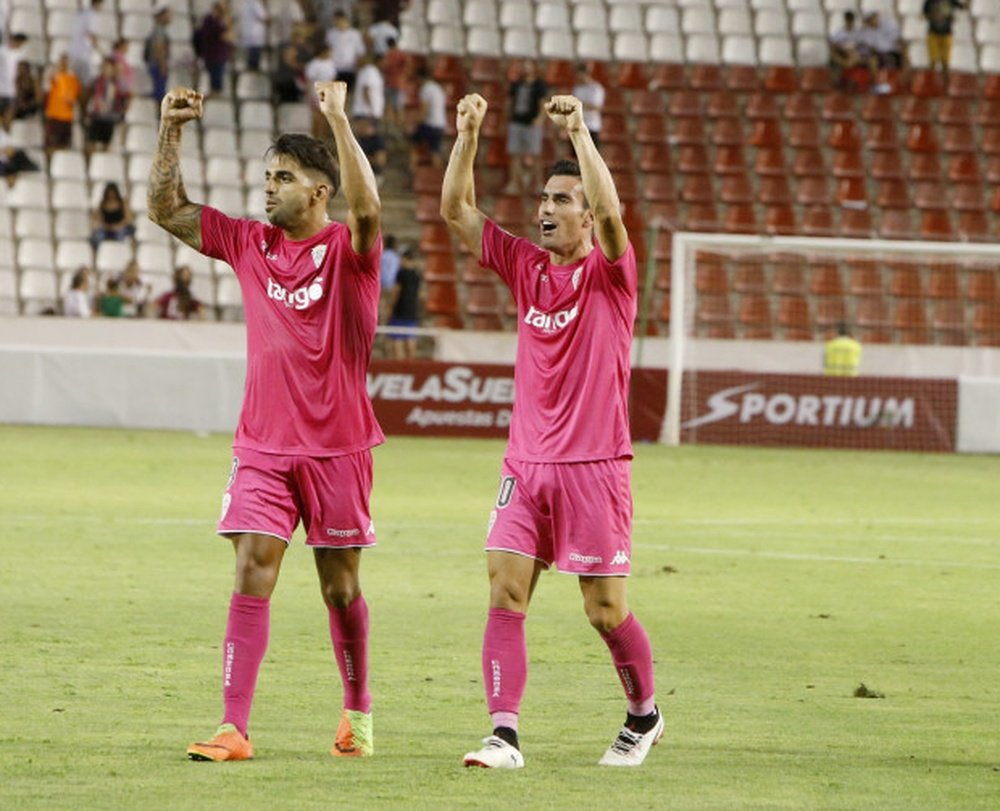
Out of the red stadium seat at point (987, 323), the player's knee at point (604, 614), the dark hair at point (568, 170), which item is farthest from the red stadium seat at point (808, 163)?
the player's knee at point (604, 614)

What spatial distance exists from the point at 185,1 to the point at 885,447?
13.4 meters

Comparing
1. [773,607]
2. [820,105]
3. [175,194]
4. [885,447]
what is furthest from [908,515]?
[820,105]

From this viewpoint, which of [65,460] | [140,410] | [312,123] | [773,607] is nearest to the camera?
[773,607]

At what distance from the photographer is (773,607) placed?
11.9 meters

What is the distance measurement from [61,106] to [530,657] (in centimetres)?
2146

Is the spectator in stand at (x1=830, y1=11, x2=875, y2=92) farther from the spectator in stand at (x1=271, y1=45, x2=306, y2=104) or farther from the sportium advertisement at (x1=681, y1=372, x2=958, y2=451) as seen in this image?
the sportium advertisement at (x1=681, y1=372, x2=958, y2=451)

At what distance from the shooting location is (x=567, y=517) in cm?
736

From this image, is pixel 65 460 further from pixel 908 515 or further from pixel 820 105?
pixel 820 105

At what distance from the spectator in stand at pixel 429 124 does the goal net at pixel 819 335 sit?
3.98 meters

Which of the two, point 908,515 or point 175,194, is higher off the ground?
point 175,194

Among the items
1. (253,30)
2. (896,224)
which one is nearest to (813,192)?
(896,224)

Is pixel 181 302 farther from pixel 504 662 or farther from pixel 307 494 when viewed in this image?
pixel 504 662

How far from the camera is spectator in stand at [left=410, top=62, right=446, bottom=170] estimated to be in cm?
3042

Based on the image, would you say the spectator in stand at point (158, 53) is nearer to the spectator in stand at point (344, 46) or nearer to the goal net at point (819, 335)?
the spectator in stand at point (344, 46)
